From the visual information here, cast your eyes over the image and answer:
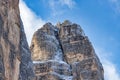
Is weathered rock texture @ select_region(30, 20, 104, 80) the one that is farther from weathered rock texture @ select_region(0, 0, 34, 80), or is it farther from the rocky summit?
weathered rock texture @ select_region(0, 0, 34, 80)

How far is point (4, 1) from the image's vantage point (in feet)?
126

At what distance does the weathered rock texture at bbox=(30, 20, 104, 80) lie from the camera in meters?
84.8

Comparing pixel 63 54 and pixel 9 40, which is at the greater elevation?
pixel 63 54

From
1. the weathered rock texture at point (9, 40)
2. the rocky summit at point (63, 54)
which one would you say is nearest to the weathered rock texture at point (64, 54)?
the rocky summit at point (63, 54)

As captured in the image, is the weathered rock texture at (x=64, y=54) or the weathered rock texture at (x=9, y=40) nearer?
the weathered rock texture at (x=9, y=40)

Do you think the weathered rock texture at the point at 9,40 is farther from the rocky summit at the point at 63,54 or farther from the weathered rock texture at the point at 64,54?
the weathered rock texture at the point at 64,54

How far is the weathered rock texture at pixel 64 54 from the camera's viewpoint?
278ft

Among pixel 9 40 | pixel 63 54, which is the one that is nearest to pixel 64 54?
pixel 63 54

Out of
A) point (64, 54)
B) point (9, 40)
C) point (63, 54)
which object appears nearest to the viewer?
point (9, 40)

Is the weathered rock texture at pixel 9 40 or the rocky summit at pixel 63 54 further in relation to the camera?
the rocky summit at pixel 63 54

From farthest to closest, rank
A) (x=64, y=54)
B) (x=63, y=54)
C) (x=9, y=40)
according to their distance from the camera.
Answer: (x=63, y=54) → (x=64, y=54) → (x=9, y=40)

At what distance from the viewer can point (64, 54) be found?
92.6 m

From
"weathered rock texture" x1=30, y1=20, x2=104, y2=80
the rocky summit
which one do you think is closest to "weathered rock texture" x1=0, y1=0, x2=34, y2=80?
the rocky summit

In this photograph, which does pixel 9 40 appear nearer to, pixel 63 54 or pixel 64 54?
pixel 64 54
